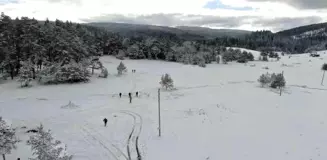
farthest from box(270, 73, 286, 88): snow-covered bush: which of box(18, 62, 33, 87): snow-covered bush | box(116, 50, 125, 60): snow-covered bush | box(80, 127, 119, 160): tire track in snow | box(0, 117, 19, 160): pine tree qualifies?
box(116, 50, 125, 60): snow-covered bush

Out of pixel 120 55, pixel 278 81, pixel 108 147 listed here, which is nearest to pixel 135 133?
pixel 108 147

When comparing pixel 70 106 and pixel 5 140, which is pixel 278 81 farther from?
pixel 5 140

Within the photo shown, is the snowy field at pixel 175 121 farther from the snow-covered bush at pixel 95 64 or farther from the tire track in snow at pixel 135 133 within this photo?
the snow-covered bush at pixel 95 64

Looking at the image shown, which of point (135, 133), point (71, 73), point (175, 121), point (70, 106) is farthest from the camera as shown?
point (71, 73)

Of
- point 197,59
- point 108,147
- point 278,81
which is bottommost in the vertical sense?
point 108,147

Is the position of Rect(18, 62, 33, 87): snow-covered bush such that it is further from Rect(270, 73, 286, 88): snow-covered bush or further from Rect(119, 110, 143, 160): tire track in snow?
Rect(270, 73, 286, 88): snow-covered bush

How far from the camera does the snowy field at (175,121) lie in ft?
74.9

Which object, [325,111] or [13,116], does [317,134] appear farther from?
[13,116]

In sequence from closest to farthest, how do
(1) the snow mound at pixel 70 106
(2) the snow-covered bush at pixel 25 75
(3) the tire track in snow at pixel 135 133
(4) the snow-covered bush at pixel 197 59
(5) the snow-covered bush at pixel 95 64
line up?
(3) the tire track in snow at pixel 135 133
(1) the snow mound at pixel 70 106
(2) the snow-covered bush at pixel 25 75
(5) the snow-covered bush at pixel 95 64
(4) the snow-covered bush at pixel 197 59

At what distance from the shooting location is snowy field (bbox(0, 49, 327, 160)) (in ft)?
74.9

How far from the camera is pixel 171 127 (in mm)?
28641

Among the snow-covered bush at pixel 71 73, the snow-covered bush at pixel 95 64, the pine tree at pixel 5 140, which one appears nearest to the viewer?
the pine tree at pixel 5 140

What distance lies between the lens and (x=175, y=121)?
30781mm

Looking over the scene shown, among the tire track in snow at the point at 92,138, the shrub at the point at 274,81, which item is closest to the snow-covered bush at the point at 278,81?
the shrub at the point at 274,81
